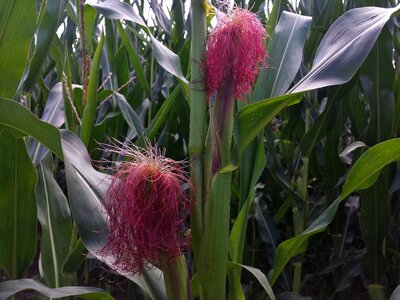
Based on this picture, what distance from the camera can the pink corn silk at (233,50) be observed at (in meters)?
0.88

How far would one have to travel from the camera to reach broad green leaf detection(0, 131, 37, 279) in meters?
1.08

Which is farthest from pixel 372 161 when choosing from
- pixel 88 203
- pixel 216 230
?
pixel 88 203

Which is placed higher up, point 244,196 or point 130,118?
point 130,118

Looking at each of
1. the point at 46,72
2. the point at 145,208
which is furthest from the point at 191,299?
the point at 46,72

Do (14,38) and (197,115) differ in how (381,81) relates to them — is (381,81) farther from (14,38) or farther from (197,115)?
(14,38)

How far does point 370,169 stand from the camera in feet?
3.32

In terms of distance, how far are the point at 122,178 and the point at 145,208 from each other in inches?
2.8

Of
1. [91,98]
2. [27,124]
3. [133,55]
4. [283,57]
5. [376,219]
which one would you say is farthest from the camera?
[133,55]

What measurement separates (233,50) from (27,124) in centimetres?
39

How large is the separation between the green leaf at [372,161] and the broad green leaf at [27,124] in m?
0.57

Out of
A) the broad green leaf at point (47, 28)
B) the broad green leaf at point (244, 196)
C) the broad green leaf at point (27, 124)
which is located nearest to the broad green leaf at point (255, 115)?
the broad green leaf at point (244, 196)

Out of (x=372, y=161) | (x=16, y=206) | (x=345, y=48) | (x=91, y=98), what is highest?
(x=345, y=48)

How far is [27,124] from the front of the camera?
0.92m

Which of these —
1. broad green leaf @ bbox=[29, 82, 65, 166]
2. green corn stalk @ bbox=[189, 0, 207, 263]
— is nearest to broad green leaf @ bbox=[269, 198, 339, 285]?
green corn stalk @ bbox=[189, 0, 207, 263]
